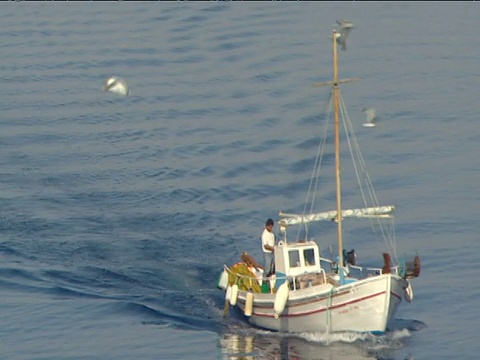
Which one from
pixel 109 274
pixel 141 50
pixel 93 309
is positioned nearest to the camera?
pixel 93 309

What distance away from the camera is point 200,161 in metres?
74.2

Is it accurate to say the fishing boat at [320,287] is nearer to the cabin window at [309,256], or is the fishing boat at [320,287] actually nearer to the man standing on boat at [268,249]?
the cabin window at [309,256]

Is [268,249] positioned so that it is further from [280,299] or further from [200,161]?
[200,161]

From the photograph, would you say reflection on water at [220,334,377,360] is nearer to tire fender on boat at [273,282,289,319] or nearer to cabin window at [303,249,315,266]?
tire fender on boat at [273,282,289,319]

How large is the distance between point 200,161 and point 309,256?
876 inches

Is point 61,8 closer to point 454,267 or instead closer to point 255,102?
point 255,102

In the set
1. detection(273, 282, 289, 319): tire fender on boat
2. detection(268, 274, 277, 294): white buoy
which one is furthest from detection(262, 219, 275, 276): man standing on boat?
detection(273, 282, 289, 319): tire fender on boat

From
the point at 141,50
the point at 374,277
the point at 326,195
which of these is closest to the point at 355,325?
the point at 374,277

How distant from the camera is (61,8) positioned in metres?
110

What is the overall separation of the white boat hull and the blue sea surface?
0.71m

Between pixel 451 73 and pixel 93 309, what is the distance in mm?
44941

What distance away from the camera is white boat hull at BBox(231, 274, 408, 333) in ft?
165

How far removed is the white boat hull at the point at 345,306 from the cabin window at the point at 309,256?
1.81 meters

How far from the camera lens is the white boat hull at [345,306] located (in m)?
50.4
